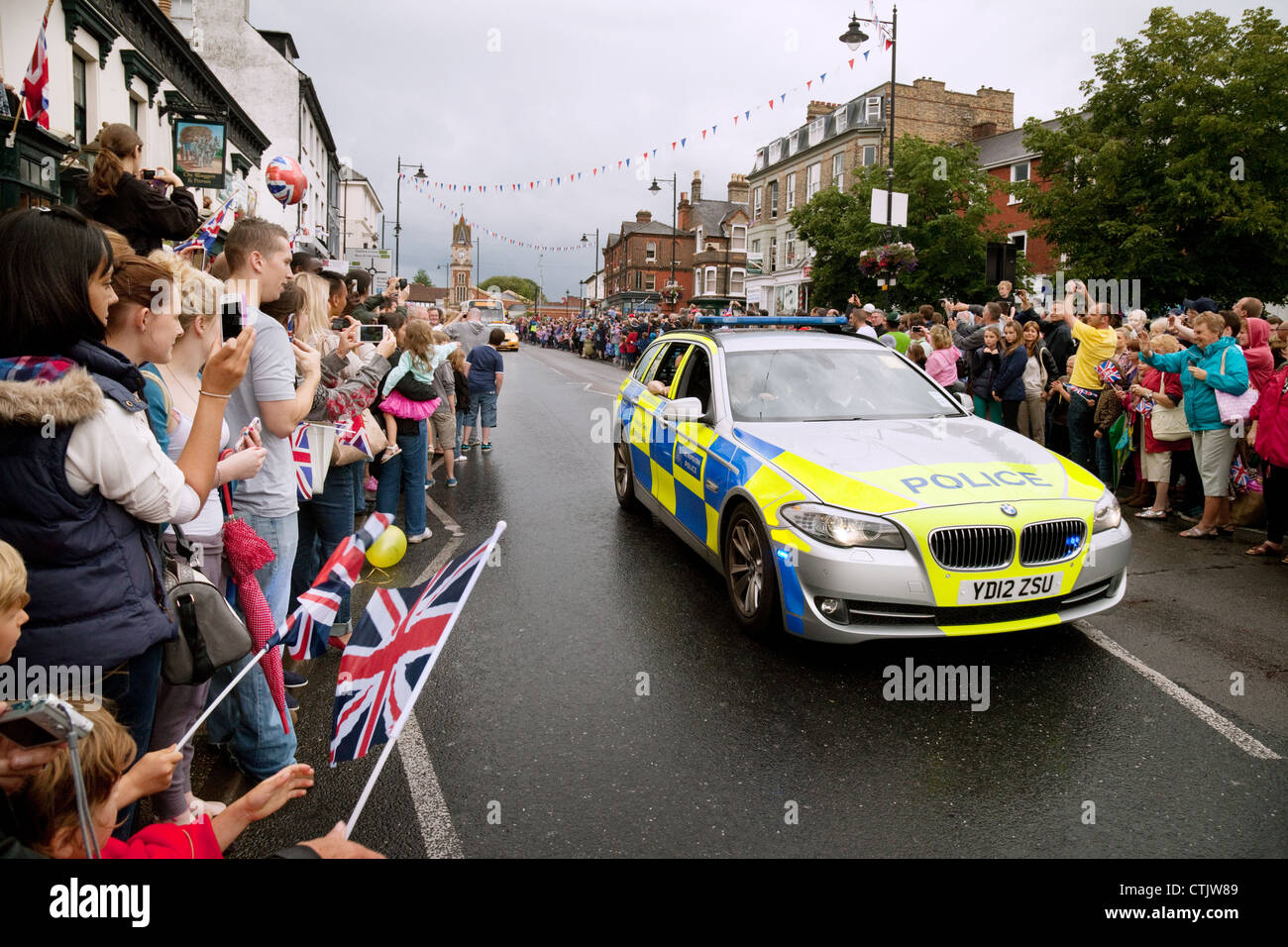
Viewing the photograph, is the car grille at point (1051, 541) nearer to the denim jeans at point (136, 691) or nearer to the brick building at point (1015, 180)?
the denim jeans at point (136, 691)

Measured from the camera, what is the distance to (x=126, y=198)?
5879 millimetres

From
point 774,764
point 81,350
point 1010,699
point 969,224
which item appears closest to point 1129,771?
point 1010,699

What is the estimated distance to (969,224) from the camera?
112 feet

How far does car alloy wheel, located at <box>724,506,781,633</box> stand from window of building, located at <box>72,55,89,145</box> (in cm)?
1556

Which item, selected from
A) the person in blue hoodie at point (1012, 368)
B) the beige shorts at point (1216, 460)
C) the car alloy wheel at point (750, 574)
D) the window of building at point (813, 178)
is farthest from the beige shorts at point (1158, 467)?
the window of building at point (813, 178)

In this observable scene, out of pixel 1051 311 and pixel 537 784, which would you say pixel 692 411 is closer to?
pixel 537 784

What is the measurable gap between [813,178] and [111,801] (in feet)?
178

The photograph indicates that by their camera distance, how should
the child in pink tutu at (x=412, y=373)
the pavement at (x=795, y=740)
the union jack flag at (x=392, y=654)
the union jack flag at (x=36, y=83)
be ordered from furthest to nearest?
1. the union jack flag at (x=36, y=83)
2. the child in pink tutu at (x=412, y=373)
3. the pavement at (x=795, y=740)
4. the union jack flag at (x=392, y=654)

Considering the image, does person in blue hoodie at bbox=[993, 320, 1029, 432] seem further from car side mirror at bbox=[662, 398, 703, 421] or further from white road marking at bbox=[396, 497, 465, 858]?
white road marking at bbox=[396, 497, 465, 858]

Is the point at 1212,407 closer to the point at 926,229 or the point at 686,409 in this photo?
the point at 686,409

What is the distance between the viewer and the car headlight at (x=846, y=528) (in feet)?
14.8

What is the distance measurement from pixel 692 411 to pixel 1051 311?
774cm

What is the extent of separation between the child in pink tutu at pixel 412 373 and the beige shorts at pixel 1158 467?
7053mm
